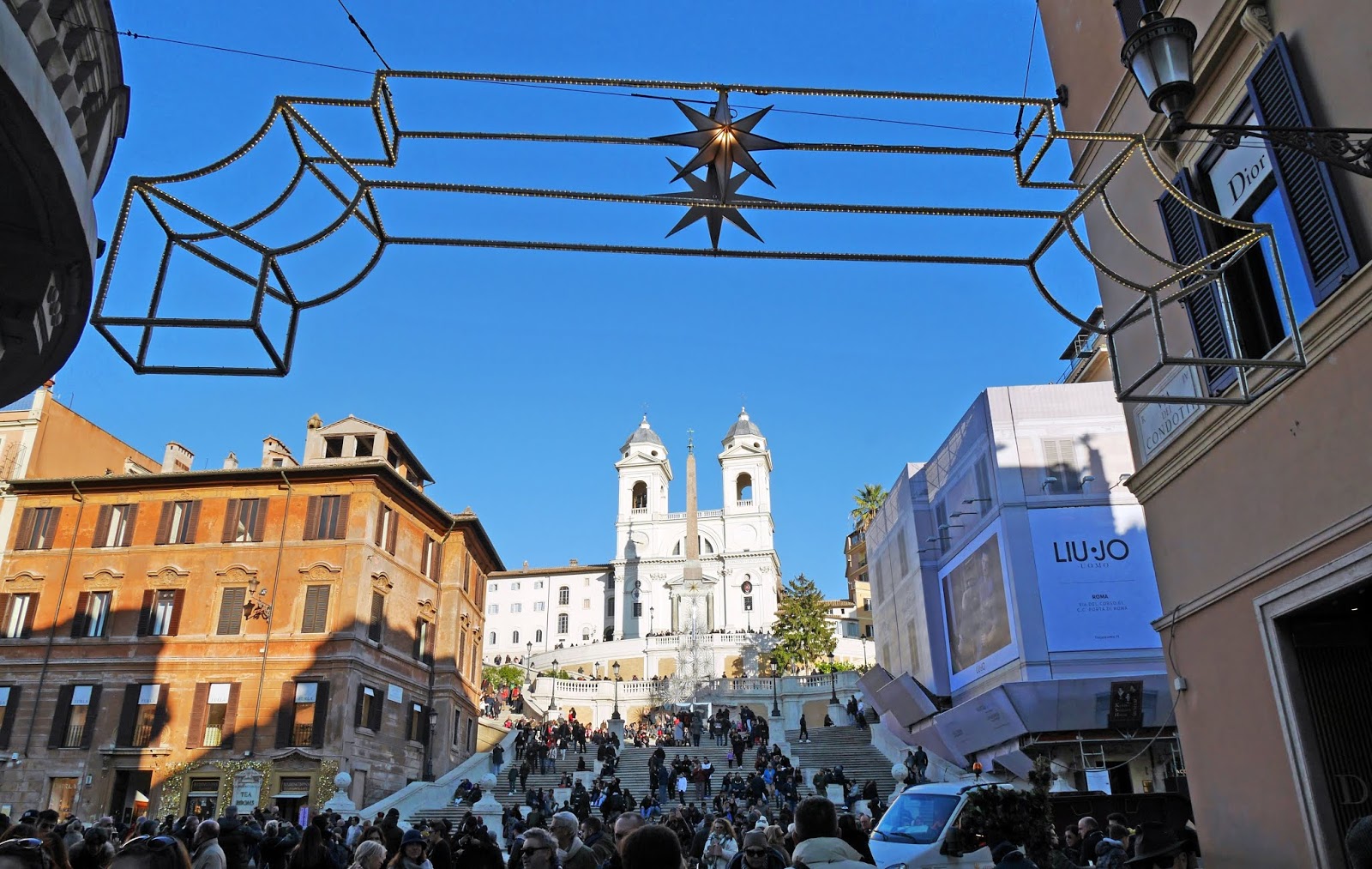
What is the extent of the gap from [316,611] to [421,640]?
559 centimetres

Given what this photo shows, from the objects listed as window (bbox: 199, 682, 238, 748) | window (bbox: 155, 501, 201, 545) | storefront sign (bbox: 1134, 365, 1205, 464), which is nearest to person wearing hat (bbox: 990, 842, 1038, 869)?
storefront sign (bbox: 1134, 365, 1205, 464)

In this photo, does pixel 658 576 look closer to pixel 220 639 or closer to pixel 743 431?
pixel 743 431

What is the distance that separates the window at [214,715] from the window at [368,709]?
4.02 metres

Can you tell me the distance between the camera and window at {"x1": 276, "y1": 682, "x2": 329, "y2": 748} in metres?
32.7

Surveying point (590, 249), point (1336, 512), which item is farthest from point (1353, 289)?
point (590, 249)

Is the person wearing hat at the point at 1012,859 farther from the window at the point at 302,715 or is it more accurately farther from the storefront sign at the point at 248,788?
the storefront sign at the point at 248,788

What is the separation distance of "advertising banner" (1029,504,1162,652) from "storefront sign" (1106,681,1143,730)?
1008mm

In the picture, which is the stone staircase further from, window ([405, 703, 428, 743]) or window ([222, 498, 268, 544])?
window ([222, 498, 268, 544])

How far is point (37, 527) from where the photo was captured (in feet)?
123

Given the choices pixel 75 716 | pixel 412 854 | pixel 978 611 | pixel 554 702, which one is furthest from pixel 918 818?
pixel 554 702

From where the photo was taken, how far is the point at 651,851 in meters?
3.91

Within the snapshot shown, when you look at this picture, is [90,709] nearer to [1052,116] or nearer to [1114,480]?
[1114,480]

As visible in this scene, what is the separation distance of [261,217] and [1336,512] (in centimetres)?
768

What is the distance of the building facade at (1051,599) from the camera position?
86.4ft
